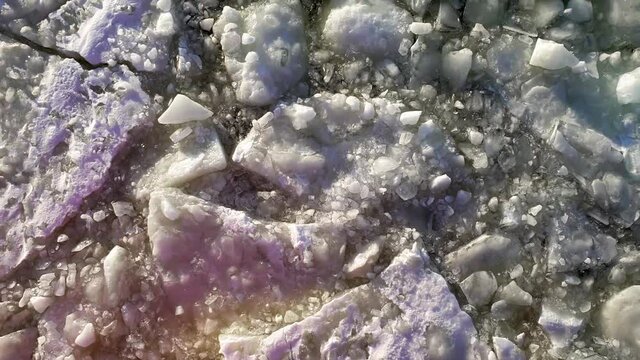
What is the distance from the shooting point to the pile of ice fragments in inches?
54.7

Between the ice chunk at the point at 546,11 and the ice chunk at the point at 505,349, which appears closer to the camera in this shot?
the ice chunk at the point at 505,349

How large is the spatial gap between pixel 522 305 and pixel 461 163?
0.94 feet

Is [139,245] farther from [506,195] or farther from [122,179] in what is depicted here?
[506,195]

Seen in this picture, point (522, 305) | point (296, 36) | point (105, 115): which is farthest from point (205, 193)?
point (522, 305)

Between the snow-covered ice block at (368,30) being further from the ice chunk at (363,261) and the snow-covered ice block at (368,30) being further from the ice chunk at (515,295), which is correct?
the ice chunk at (515,295)

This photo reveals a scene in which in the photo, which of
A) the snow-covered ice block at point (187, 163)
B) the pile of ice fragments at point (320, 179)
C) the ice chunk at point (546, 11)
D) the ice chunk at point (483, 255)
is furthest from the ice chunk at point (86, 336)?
the ice chunk at point (546, 11)

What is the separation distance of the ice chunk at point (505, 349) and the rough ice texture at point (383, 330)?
0.07 ft

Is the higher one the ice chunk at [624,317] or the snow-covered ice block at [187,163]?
the snow-covered ice block at [187,163]

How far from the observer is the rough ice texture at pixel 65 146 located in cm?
144

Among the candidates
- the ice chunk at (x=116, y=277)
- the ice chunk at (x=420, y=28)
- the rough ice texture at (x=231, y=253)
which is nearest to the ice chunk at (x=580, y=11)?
the ice chunk at (x=420, y=28)

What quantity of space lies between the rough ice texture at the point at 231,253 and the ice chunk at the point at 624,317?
0.50 metres

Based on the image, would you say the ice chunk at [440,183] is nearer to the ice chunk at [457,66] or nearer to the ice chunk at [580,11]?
the ice chunk at [457,66]

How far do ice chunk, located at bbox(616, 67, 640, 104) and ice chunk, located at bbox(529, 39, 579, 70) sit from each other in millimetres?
100

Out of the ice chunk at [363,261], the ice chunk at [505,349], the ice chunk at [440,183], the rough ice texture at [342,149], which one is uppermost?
the rough ice texture at [342,149]
